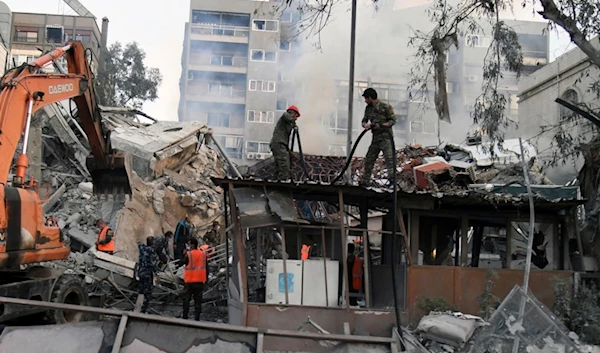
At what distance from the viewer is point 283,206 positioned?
10.2m

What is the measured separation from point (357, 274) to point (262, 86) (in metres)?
37.1

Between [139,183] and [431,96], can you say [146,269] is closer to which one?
[139,183]

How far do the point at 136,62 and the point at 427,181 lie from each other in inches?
1150

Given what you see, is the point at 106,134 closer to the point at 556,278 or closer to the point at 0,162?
the point at 0,162

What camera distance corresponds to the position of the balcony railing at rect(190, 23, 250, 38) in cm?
4919

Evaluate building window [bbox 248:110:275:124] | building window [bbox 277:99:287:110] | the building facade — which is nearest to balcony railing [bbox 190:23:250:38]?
building window [bbox 277:99:287:110]

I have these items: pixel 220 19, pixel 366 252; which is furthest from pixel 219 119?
pixel 366 252

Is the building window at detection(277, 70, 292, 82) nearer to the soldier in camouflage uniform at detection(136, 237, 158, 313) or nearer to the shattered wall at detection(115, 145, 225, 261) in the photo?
the shattered wall at detection(115, 145, 225, 261)

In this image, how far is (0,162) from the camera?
769cm

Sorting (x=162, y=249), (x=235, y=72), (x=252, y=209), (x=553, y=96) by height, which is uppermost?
(x=235, y=72)

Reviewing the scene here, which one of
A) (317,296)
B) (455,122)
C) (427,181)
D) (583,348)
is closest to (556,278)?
(583,348)

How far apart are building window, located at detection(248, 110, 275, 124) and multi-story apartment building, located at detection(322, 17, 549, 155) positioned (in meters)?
6.02

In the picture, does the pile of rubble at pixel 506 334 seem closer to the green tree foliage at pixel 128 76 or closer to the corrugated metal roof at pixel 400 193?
the corrugated metal roof at pixel 400 193

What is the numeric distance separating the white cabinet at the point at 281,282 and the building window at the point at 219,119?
1521 inches
